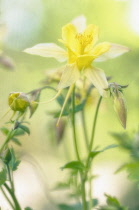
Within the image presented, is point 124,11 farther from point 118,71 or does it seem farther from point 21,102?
point 21,102

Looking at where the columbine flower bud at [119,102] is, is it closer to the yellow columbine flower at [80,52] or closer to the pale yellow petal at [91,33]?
the yellow columbine flower at [80,52]

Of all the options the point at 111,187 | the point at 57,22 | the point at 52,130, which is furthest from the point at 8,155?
the point at 111,187

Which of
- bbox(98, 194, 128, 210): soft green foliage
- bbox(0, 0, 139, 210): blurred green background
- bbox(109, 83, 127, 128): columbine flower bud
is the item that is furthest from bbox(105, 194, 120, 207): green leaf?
bbox(0, 0, 139, 210): blurred green background

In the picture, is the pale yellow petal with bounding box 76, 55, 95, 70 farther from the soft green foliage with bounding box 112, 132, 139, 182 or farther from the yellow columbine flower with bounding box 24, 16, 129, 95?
the soft green foliage with bounding box 112, 132, 139, 182

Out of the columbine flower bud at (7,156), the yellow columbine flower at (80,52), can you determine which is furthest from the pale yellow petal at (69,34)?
the columbine flower bud at (7,156)

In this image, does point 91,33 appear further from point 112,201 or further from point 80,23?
point 112,201
